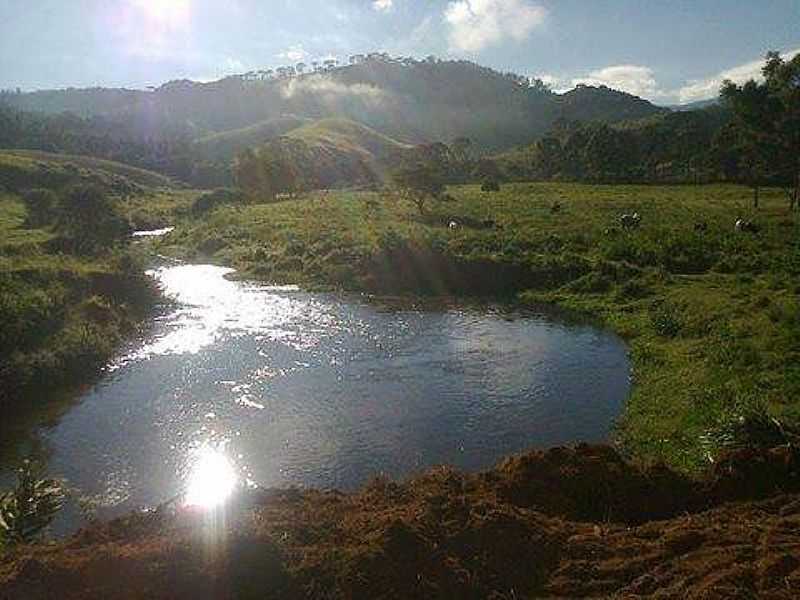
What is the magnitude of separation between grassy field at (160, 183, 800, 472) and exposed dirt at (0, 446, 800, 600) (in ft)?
17.4

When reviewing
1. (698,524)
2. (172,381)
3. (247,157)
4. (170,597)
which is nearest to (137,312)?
(172,381)

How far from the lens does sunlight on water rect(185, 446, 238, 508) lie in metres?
22.9

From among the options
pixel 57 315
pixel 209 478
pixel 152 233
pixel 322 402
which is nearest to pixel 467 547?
pixel 209 478

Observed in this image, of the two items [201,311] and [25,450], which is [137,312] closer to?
[201,311]

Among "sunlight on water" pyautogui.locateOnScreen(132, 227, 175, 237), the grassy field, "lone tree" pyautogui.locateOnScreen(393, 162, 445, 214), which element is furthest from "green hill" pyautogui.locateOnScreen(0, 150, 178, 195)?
"lone tree" pyautogui.locateOnScreen(393, 162, 445, 214)

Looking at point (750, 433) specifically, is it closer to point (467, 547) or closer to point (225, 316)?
point (467, 547)

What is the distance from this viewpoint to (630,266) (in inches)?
2072

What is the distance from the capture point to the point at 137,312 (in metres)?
46.8

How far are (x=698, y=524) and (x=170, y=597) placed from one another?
11232mm

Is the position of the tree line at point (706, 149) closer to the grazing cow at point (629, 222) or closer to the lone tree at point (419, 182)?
the grazing cow at point (629, 222)

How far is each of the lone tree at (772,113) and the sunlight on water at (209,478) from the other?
5839 centimetres

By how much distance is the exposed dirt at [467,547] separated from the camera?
13961 mm

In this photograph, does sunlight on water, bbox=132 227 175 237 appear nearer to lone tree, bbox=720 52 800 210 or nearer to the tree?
the tree

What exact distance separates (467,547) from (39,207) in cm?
8478
